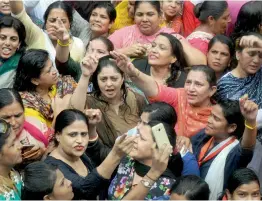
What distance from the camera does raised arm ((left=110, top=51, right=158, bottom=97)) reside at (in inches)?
193

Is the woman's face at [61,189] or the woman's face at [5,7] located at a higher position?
the woman's face at [5,7]

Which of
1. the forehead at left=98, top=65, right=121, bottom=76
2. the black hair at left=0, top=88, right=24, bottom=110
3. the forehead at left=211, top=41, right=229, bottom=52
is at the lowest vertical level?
the black hair at left=0, top=88, right=24, bottom=110

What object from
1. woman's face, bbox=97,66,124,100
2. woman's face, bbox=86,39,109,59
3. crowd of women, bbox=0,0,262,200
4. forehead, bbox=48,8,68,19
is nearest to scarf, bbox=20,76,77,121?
crowd of women, bbox=0,0,262,200

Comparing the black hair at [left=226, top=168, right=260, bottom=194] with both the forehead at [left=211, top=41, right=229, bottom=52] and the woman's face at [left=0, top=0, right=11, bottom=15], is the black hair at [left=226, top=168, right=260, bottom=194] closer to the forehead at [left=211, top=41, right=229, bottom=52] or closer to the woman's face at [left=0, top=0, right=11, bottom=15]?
the forehead at [left=211, top=41, right=229, bottom=52]

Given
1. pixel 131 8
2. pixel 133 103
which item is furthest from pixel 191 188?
pixel 131 8

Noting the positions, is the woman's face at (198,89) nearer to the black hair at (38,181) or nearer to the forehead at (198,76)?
the forehead at (198,76)

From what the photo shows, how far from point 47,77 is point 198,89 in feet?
3.22

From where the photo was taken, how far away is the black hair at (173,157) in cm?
447

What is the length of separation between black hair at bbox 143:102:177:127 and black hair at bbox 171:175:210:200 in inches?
21.9

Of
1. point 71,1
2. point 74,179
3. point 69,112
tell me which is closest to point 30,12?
point 71,1

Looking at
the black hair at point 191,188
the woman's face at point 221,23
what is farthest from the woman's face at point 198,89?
the woman's face at point 221,23

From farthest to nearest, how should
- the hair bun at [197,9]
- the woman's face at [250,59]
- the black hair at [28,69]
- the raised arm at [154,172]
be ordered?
Answer: the hair bun at [197,9]
the woman's face at [250,59]
the black hair at [28,69]
the raised arm at [154,172]

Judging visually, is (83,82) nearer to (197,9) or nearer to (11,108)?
(11,108)

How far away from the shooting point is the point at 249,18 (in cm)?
596
